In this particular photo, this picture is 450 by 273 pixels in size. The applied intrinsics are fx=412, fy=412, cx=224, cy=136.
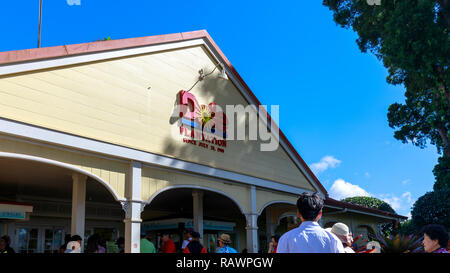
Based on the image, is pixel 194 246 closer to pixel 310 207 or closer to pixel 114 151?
pixel 114 151

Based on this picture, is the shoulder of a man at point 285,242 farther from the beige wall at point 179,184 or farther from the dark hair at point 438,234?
the beige wall at point 179,184

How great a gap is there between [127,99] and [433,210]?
16.5 meters

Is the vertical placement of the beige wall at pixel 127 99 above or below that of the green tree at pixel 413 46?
below

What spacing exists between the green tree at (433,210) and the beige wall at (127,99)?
11.3m

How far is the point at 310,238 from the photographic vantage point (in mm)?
2668

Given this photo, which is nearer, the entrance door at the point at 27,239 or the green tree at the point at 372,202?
the entrance door at the point at 27,239

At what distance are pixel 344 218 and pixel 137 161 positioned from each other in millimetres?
13680

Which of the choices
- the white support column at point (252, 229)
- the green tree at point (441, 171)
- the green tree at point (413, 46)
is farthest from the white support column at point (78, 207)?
the green tree at point (441, 171)

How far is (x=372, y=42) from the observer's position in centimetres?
2295

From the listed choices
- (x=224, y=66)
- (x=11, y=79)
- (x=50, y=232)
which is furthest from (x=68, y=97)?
(x=50, y=232)

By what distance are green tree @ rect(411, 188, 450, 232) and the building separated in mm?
7861

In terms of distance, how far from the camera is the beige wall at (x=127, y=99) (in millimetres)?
7418

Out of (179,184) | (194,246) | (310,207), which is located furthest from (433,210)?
(310,207)

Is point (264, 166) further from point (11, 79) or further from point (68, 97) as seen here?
point (11, 79)
